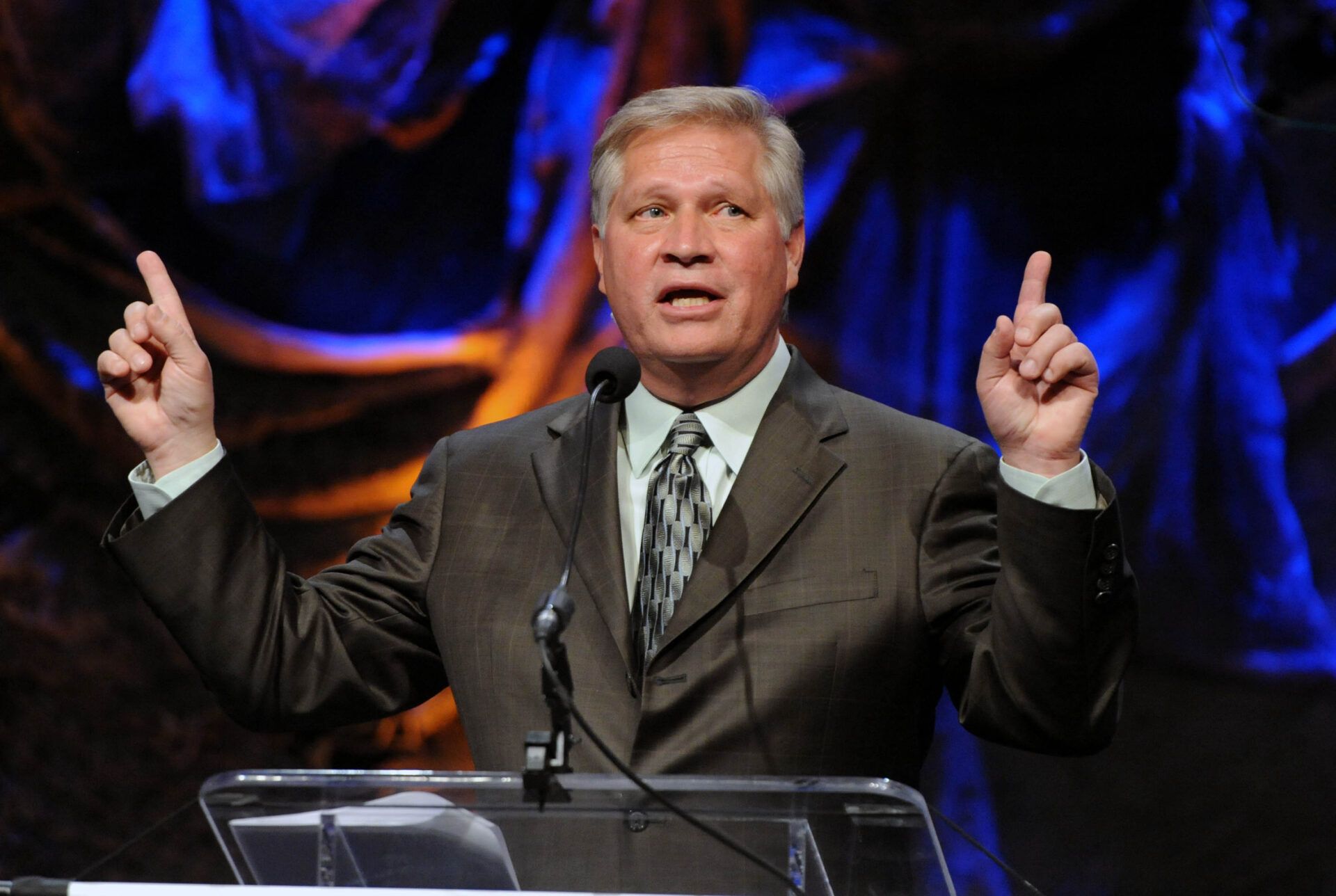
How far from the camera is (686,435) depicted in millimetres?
1952

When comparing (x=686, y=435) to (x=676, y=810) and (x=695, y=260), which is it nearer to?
(x=695, y=260)

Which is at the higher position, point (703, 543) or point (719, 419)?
point (719, 419)

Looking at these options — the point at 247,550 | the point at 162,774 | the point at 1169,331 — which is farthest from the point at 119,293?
the point at 1169,331

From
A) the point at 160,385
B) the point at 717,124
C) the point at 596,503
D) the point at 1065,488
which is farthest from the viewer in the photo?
the point at 717,124

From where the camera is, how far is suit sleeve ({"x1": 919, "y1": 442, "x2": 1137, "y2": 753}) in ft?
4.90

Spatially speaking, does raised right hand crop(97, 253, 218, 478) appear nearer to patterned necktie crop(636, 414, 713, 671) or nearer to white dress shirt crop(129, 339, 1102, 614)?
white dress shirt crop(129, 339, 1102, 614)

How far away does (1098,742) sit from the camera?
159 centimetres

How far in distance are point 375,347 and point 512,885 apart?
213cm

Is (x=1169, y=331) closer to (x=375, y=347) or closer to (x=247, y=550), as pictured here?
(x=375, y=347)

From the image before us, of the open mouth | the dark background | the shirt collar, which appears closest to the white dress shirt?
the shirt collar

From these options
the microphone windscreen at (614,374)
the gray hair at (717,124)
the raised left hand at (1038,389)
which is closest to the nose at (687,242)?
the gray hair at (717,124)

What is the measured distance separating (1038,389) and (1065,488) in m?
0.11

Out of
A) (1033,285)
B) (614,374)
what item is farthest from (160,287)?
(1033,285)

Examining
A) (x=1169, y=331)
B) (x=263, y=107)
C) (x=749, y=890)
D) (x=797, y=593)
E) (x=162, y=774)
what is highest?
(x=263, y=107)
